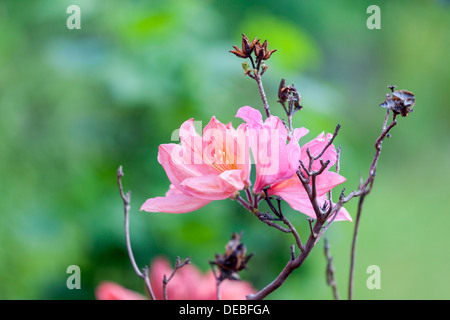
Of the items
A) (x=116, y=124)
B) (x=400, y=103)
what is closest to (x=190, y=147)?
Answer: (x=400, y=103)

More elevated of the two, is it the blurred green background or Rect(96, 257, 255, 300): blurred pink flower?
the blurred green background

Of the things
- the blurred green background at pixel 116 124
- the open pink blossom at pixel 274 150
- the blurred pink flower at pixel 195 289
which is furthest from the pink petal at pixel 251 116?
the blurred green background at pixel 116 124

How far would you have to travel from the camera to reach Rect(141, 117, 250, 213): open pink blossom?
29cm

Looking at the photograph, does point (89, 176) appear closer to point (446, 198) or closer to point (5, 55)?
point (5, 55)

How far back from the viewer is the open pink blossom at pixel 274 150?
28 centimetres

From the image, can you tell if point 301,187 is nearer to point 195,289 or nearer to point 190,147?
point 190,147

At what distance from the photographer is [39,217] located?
103 centimetres

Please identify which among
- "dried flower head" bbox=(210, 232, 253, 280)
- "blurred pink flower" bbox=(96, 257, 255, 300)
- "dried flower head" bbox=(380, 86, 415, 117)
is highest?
"dried flower head" bbox=(380, 86, 415, 117)

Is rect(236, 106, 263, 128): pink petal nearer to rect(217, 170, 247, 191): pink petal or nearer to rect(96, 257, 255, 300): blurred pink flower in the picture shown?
rect(217, 170, 247, 191): pink petal

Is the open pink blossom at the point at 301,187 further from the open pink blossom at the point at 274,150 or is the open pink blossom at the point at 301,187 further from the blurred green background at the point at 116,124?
the blurred green background at the point at 116,124

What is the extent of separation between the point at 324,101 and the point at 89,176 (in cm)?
49

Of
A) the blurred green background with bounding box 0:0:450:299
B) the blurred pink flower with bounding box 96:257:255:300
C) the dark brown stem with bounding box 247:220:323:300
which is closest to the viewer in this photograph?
the dark brown stem with bounding box 247:220:323:300

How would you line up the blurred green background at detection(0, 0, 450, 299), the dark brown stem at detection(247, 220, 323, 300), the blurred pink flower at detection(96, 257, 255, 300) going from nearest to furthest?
1. the dark brown stem at detection(247, 220, 323, 300)
2. the blurred pink flower at detection(96, 257, 255, 300)
3. the blurred green background at detection(0, 0, 450, 299)

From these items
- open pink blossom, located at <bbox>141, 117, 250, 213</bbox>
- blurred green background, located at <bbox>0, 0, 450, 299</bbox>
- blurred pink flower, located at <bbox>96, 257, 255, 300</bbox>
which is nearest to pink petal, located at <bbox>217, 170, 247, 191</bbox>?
open pink blossom, located at <bbox>141, 117, 250, 213</bbox>
